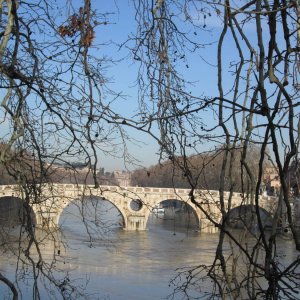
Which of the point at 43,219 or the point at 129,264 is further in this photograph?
the point at 129,264

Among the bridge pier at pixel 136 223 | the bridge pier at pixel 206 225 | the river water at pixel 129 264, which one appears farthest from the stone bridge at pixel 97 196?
the bridge pier at pixel 136 223

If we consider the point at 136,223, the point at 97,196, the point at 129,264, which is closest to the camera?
the point at 97,196

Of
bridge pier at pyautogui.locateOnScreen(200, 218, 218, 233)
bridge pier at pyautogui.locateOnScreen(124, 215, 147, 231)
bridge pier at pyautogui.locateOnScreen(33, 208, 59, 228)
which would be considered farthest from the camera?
bridge pier at pyautogui.locateOnScreen(124, 215, 147, 231)

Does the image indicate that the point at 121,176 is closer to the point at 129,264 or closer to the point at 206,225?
the point at 206,225

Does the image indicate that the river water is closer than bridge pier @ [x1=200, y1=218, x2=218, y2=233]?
No

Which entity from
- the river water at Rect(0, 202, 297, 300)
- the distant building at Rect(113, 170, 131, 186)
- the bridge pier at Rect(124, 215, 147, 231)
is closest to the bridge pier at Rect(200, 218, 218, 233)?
the distant building at Rect(113, 170, 131, 186)

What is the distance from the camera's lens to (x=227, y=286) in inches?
28.3

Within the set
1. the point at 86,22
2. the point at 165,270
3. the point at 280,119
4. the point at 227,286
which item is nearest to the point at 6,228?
the point at 86,22

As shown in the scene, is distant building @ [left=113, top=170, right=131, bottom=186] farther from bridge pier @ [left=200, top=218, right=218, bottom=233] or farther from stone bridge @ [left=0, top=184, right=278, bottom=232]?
bridge pier @ [left=200, top=218, right=218, bottom=233]

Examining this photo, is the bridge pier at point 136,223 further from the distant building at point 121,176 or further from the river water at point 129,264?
the distant building at point 121,176

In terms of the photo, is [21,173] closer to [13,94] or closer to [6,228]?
[13,94]

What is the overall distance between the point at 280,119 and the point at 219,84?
0.32ft

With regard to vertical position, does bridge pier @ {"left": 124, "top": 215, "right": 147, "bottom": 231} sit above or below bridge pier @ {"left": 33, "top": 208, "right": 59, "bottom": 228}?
below

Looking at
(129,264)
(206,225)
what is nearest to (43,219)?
(206,225)
